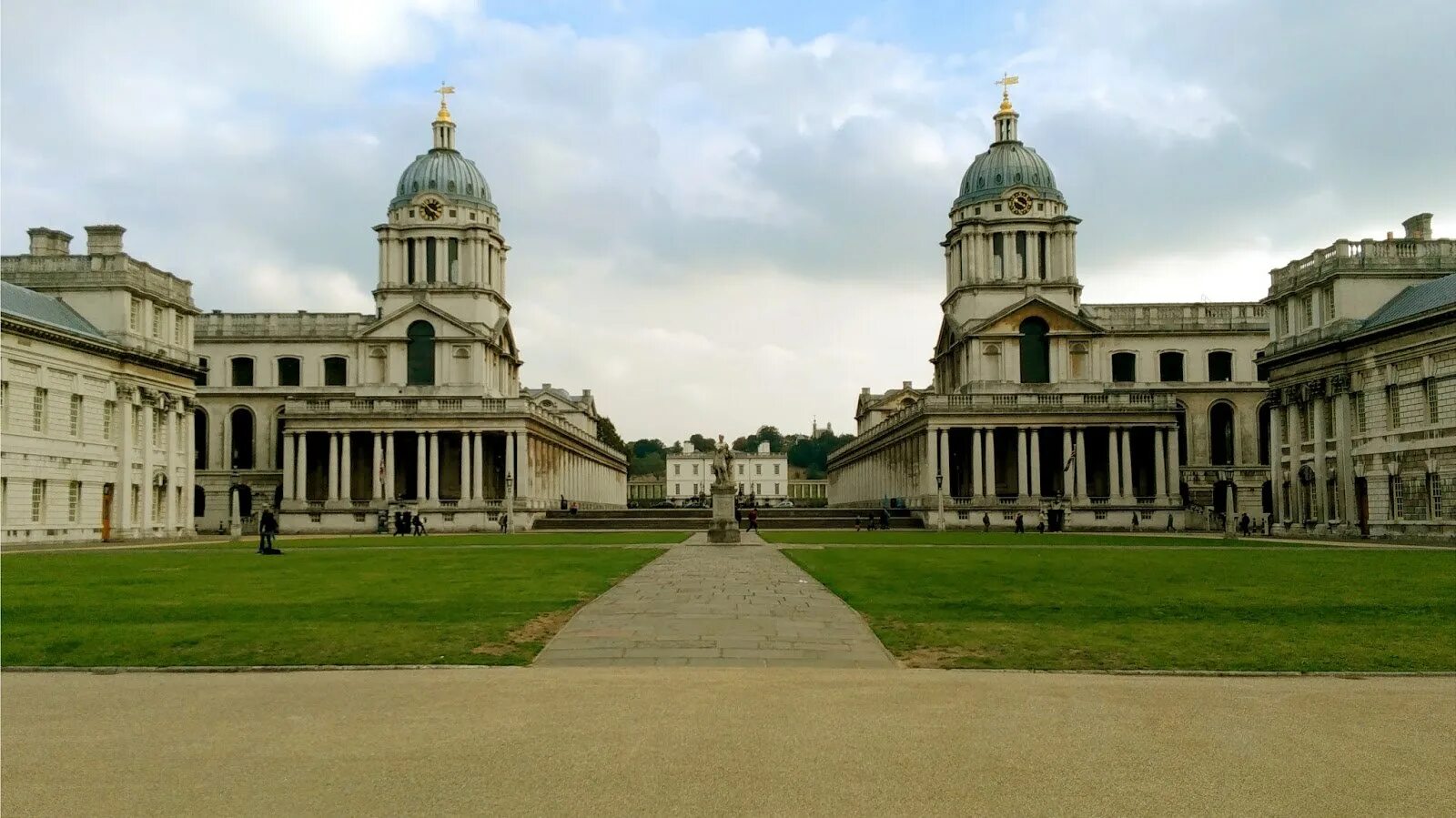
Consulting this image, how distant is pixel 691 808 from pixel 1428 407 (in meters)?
52.3

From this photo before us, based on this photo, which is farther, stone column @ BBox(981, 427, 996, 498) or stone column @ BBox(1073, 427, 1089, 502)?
stone column @ BBox(981, 427, 996, 498)

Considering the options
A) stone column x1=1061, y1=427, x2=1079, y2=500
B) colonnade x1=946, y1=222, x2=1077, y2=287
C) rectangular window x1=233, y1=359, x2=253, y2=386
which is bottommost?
stone column x1=1061, y1=427, x2=1079, y2=500

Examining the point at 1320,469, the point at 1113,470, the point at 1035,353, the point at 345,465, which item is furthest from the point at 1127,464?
the point at 345,465

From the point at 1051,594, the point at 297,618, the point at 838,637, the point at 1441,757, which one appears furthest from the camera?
the point at 1051,594


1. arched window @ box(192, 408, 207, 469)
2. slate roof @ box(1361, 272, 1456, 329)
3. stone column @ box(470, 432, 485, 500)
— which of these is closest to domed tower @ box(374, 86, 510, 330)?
stone column @ box(470, 432, 485, 500)

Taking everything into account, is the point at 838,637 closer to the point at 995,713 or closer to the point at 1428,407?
the point at 995,713

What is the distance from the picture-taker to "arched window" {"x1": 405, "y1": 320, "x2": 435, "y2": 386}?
84.5 meters

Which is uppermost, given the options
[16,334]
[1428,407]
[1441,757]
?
[16,334]

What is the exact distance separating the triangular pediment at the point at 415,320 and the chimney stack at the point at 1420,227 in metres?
57.6

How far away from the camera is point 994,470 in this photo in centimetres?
8125

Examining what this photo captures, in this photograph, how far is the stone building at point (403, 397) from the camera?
7925 centimetres

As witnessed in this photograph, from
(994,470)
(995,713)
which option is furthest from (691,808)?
(994,470)

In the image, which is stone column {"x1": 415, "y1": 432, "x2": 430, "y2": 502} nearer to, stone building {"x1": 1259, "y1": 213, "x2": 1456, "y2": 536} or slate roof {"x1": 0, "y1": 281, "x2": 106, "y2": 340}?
slate roof {"x1": 0, "y1": 281, "x2": 106, "y2": 340}

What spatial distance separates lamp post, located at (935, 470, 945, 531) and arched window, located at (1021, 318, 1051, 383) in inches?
450
